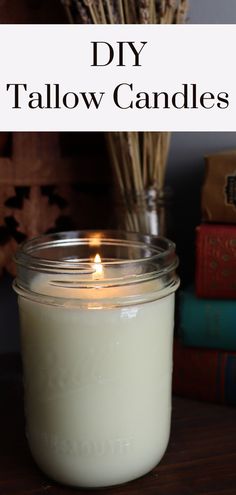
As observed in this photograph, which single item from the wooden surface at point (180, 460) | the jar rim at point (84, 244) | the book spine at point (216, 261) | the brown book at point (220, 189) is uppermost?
the brown book at point (220, 189)

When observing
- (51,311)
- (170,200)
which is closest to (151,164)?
(170,200)

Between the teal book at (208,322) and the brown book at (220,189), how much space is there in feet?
0.32

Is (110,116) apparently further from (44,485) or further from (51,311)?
(44,485)

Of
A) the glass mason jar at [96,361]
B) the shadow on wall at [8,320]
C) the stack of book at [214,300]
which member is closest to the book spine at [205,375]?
the stack of book at [214,300]

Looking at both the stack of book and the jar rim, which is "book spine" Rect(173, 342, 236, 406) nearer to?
the stack of book

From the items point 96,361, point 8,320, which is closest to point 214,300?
point 96,361

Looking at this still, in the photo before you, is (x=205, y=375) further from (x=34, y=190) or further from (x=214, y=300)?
(x=34, y=190)

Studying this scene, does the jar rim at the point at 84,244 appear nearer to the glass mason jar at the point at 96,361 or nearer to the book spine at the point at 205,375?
the glass mason jar at the point at 96,361

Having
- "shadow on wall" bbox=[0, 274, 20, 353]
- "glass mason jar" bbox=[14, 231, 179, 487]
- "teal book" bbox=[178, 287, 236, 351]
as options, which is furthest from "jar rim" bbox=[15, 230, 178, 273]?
"shadow on wall" bbox=[0, 274, 20, 353]

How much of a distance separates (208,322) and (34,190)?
29 centimetres

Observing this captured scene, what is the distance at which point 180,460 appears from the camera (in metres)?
0.60

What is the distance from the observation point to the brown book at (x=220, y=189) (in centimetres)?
71

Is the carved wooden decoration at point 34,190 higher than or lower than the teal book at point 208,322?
higher

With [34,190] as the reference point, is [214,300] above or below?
below
